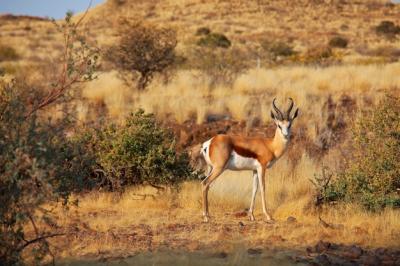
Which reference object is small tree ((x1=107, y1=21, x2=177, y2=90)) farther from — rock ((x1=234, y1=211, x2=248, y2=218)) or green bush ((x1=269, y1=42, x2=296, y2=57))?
green bush ((x1=269, y1=42, x2=296, y2=57))

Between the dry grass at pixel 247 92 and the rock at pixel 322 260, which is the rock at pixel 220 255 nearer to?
the rock at pixel 322 260

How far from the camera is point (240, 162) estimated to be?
1018cm

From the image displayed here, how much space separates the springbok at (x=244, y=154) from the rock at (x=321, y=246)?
1959mm

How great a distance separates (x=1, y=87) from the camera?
23.7ft

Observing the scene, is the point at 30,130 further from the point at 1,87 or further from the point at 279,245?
the point at 279,245

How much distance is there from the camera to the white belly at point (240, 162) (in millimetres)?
10141

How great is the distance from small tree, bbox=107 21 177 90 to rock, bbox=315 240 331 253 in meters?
14.3

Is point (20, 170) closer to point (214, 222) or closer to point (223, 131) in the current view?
point (214, 222)

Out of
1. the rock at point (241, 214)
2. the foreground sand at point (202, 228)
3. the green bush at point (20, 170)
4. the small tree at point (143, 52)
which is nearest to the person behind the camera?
the green bush at point (20, 170)

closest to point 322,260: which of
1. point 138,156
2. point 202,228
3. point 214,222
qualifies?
point 202,228

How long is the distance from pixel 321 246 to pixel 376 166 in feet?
9.55

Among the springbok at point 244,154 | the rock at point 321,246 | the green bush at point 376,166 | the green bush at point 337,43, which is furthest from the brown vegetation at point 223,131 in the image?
the green bush at point 337,43

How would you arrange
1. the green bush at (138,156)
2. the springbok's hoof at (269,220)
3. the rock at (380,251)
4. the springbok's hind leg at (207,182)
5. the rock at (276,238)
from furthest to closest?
the green bush at (138,156)
the springbok's hind leg at (207,182)
the springbok's hoof at (269,220)
the rock at (276,238)
the rock at (380,251)

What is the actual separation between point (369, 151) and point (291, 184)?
1.89 m
